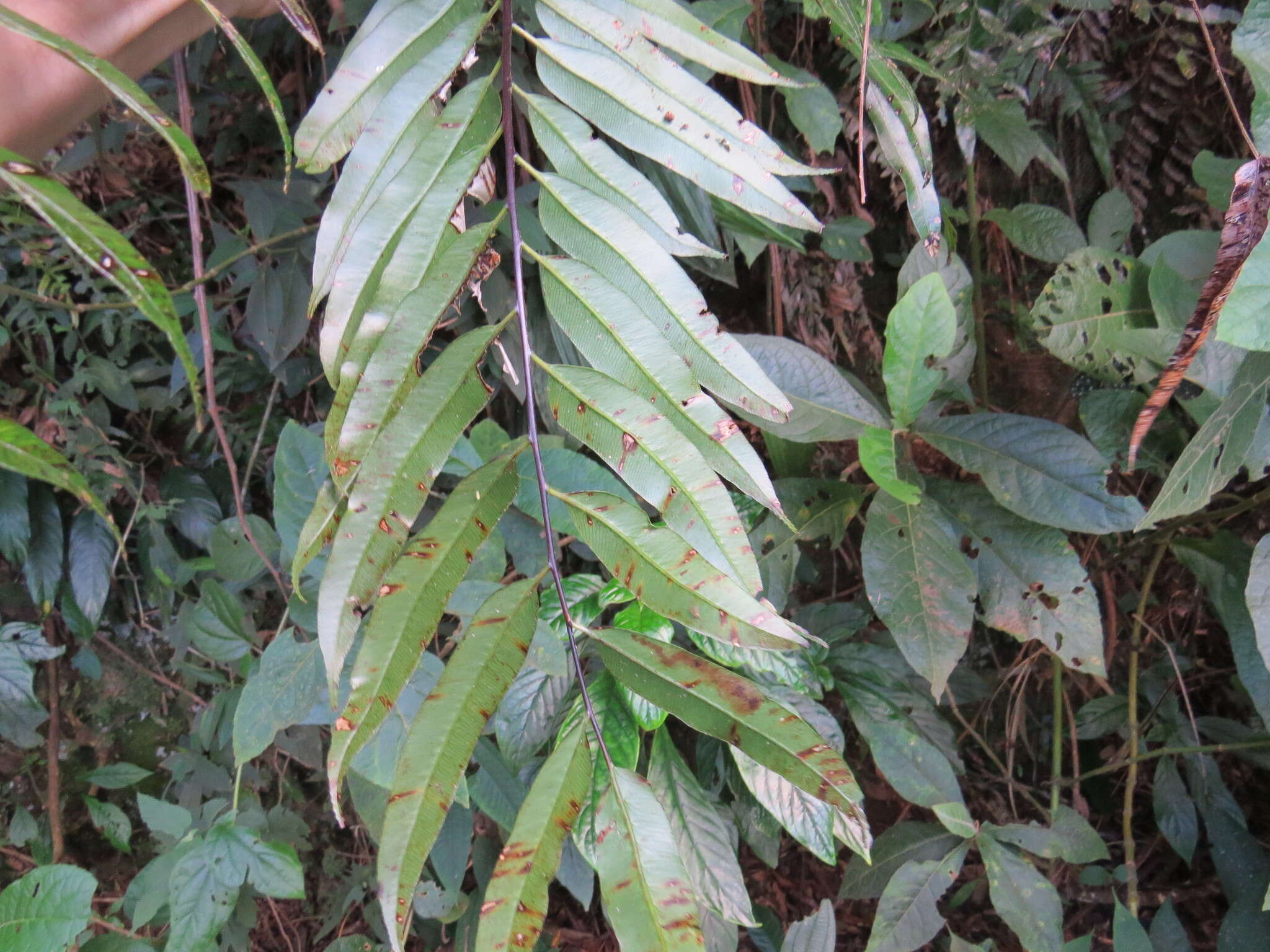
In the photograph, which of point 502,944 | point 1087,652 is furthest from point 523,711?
point 1087,652

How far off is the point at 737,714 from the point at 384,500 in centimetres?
21

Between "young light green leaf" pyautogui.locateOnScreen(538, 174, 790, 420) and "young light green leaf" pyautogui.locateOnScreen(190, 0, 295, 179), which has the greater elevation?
"young light green leaf" pyautogui.locateOnScreen(190, 0, 295, 179)

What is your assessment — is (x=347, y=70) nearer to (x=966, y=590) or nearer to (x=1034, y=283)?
(x=966, y=590)

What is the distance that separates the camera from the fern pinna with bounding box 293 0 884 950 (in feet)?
1.12

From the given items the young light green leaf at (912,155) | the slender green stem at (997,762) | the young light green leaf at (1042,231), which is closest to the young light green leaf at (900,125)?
the young light green leaf at (912,155)

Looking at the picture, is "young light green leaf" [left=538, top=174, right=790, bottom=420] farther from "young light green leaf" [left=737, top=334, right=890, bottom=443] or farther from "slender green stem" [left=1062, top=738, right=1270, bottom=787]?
"slender green stem" [left=1062, top=738, right=1270, bottom=787]

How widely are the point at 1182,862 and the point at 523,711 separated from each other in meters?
1.17

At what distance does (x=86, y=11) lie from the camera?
528mm

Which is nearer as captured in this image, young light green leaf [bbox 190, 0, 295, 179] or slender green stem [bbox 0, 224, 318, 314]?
young light green leaf [bbox 190, 0, 295, 179]

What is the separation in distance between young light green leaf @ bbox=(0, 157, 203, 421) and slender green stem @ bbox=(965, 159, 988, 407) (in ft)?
3.24

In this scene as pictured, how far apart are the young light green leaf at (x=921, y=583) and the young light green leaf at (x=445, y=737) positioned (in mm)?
442

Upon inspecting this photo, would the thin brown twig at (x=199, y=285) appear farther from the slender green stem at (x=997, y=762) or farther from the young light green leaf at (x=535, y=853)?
the slender green stem at (x=997, y=762)

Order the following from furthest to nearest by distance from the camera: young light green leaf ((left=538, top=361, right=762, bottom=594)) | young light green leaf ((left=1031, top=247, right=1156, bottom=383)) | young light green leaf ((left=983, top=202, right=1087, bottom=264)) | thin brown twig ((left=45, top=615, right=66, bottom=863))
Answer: thin brown twig ((left=45, top=615, right=66, bottom=863))
young light green leaf ((left=983, top=202, right=1087, bottom=264))
young light green leaf ((left=1031, top=247, right=1156, bottom=383))
young light green leaf ((left=538, top=361, right=762, bottom=594))

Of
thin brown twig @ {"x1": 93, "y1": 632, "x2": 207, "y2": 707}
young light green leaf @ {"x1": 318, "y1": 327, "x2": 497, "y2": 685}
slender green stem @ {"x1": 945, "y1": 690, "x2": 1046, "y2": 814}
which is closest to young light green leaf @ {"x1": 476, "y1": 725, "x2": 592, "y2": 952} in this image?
young light green leaf @ {"x1": 318, "y1": 327, "x2": 497, "y2": 685}
